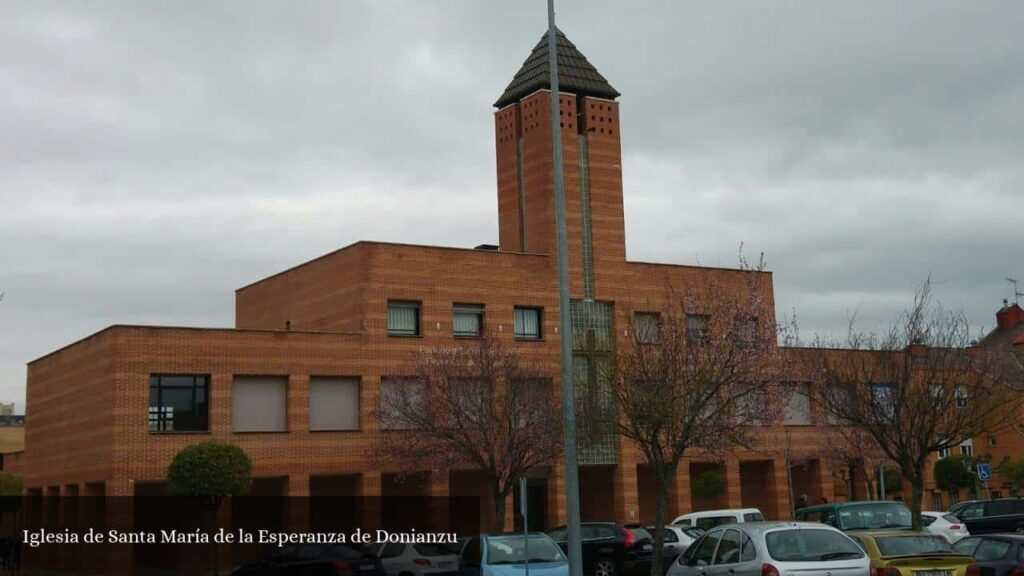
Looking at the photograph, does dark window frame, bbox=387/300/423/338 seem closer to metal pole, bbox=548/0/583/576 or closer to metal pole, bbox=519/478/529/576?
metal pole, bbox=519/478/529/576

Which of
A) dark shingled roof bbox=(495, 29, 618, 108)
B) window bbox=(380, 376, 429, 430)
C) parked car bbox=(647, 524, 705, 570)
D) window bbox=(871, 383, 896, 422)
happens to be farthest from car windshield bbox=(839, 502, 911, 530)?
dark shingled roof bbox=(495, 29, 618, 108)

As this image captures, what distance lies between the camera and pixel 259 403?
40250 millimetres

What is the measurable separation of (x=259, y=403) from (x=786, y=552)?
26842 millimetres

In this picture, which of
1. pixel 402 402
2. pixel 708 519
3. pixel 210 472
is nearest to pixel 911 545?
pixel 708 519

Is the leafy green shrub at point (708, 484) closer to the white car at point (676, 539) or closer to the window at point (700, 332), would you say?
the window at point (700, 332)

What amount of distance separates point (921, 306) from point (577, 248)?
1736 centimetres

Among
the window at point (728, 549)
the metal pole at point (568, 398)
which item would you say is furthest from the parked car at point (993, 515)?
the metal pole at point (568, 398)

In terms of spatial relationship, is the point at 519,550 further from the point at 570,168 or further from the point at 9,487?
the point at 9,487

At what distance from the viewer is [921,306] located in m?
32.4

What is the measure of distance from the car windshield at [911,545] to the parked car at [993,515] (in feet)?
62.3

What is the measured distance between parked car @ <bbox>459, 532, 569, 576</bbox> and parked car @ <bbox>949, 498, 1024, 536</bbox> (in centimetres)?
1745

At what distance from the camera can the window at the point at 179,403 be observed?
127 ft

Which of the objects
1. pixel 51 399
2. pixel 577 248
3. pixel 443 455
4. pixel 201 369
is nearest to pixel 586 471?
pixel 577 248

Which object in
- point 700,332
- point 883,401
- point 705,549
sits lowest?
point 705,549
